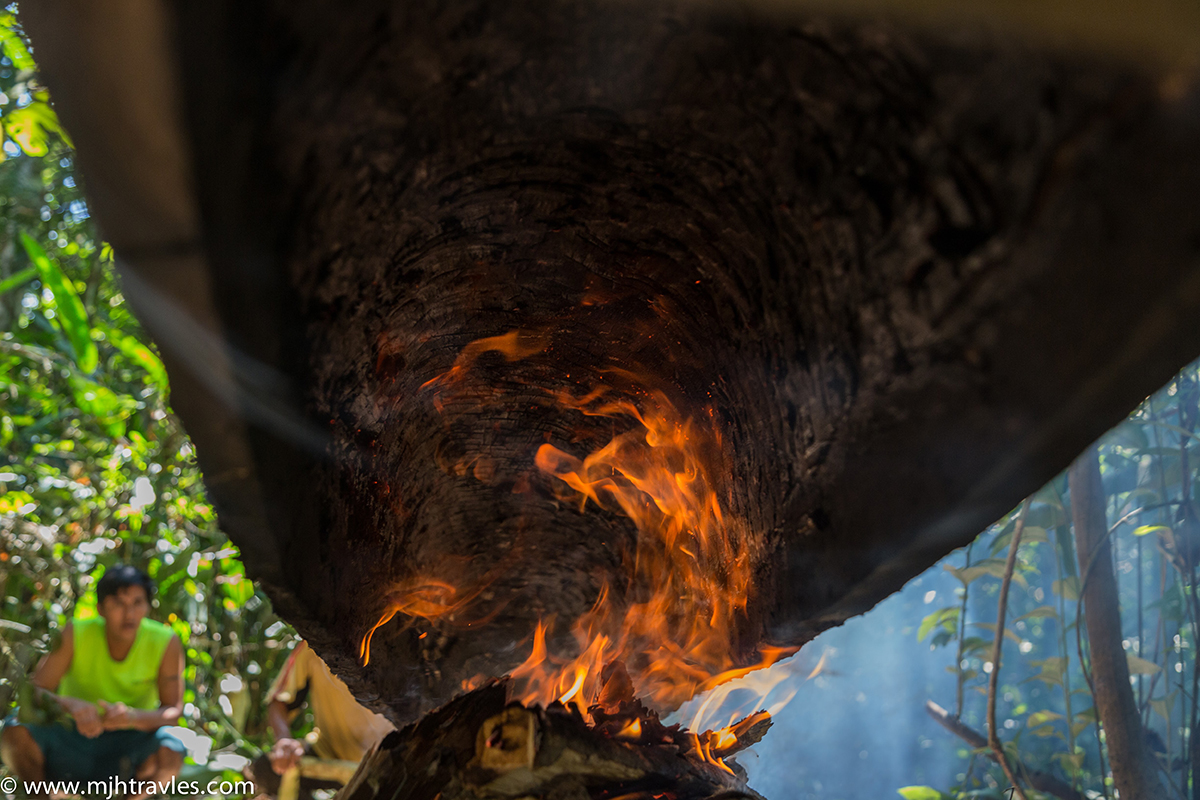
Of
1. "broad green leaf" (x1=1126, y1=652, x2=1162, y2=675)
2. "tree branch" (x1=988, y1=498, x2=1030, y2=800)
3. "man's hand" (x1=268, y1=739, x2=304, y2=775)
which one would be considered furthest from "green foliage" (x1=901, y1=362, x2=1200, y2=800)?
"man's hand" (x1=268, y1=739, x2=304, y2=775)

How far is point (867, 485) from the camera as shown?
1.08 metres

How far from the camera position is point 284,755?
387 centimetres

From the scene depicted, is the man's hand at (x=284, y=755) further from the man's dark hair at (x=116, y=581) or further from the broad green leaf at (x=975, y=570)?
the broad green leaf at (x=975, y=570)

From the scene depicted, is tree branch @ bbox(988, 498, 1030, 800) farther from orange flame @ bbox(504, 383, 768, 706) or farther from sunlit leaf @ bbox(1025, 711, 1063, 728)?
orange flame @ bbox(504, 383, 768, 706)

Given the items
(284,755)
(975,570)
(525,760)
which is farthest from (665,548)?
(975,570)

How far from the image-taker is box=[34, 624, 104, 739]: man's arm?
144 inches

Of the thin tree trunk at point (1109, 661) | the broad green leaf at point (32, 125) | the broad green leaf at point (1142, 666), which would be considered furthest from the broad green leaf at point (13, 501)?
the broad green leaf at point (1142, 666)

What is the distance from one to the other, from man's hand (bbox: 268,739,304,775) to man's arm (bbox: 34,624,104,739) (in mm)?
933

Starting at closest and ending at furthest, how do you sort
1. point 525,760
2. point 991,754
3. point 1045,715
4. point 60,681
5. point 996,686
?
point 525,760 < point 996,686 < point 60,681 < point 991,754 < point 1045,715

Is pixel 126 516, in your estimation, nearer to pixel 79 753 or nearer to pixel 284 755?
pixel 79 753

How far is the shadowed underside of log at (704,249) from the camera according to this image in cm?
73

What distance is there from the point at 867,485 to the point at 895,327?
28cm

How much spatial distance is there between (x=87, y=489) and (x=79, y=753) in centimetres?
209

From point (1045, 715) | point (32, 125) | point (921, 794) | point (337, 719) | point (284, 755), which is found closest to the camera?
point (32, 125)
